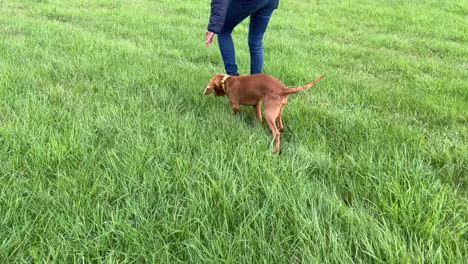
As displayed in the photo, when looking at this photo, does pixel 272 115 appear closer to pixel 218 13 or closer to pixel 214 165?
pixel 214 165

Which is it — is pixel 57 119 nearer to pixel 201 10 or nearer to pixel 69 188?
pixel 69 188

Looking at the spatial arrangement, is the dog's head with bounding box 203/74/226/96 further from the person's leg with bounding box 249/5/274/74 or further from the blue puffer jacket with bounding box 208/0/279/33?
the person's leg with bounding box 249/5/274/74

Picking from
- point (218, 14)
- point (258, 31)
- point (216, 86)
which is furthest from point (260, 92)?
point (258, 31)

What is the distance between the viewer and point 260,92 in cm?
287

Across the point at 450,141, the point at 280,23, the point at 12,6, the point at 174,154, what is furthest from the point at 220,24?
the point at 12,6

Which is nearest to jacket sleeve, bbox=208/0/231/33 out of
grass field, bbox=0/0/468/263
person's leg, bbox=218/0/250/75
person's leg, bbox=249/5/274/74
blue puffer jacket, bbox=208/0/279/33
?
blue puffer jacket, bbox=208/0/279/33

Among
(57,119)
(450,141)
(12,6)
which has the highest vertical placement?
(12,6)

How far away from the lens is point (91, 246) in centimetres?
A: 153

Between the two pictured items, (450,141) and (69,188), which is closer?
(69,188)

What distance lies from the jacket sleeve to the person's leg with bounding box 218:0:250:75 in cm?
14

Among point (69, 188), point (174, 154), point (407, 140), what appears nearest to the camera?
point (69, 188)

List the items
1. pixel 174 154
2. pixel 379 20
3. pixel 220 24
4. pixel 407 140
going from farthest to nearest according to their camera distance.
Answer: pixel 379 20, pixel 220 24, pixel 407 140, pixel 174 154

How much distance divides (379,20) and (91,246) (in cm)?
953

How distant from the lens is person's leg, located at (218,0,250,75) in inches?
130
